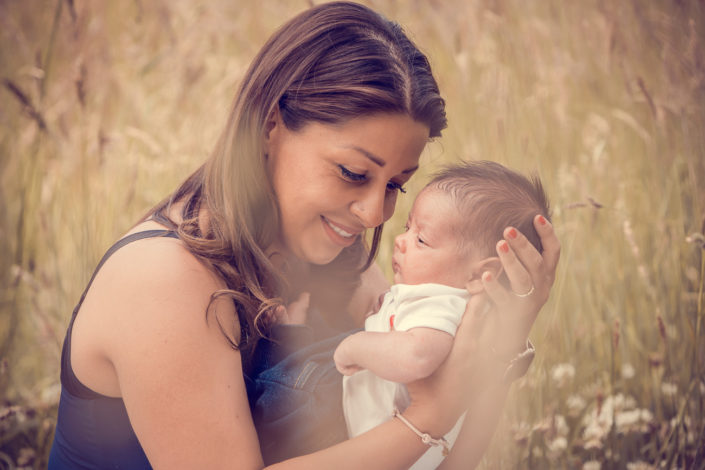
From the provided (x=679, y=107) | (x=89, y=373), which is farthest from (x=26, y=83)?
(x=679, y=107)

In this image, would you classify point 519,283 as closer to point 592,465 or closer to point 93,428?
point 592,465

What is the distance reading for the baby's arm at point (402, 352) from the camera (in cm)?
143

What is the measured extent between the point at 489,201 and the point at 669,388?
1.13 metres

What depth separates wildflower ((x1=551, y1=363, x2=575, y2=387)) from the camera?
7.59 feet

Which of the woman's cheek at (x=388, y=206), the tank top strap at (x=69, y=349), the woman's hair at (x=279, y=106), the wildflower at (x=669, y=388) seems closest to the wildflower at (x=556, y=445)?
the wildflower at (x=669, y=388)

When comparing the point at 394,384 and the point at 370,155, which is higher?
the point at 370,155

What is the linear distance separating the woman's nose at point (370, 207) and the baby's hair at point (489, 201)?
0.19 meters

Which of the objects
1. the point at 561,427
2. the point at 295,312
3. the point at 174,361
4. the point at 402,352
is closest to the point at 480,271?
the point at 402,352

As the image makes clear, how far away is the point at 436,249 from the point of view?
1598mm

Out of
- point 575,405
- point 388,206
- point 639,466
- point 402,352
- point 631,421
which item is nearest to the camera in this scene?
point 402,352

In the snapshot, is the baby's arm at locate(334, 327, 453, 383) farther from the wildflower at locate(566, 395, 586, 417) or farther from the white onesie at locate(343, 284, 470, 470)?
the wildflower at locate(566, 395, 586, 417)

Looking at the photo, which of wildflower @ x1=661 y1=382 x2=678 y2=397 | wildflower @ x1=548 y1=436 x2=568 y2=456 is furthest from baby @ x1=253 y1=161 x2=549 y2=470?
wildflower @ x1=661 y1=382 x2=678 y2=397

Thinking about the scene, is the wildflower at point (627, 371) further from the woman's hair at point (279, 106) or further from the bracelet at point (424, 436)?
the woman's hair at point (279, 106)

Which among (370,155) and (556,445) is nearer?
(370,155)
